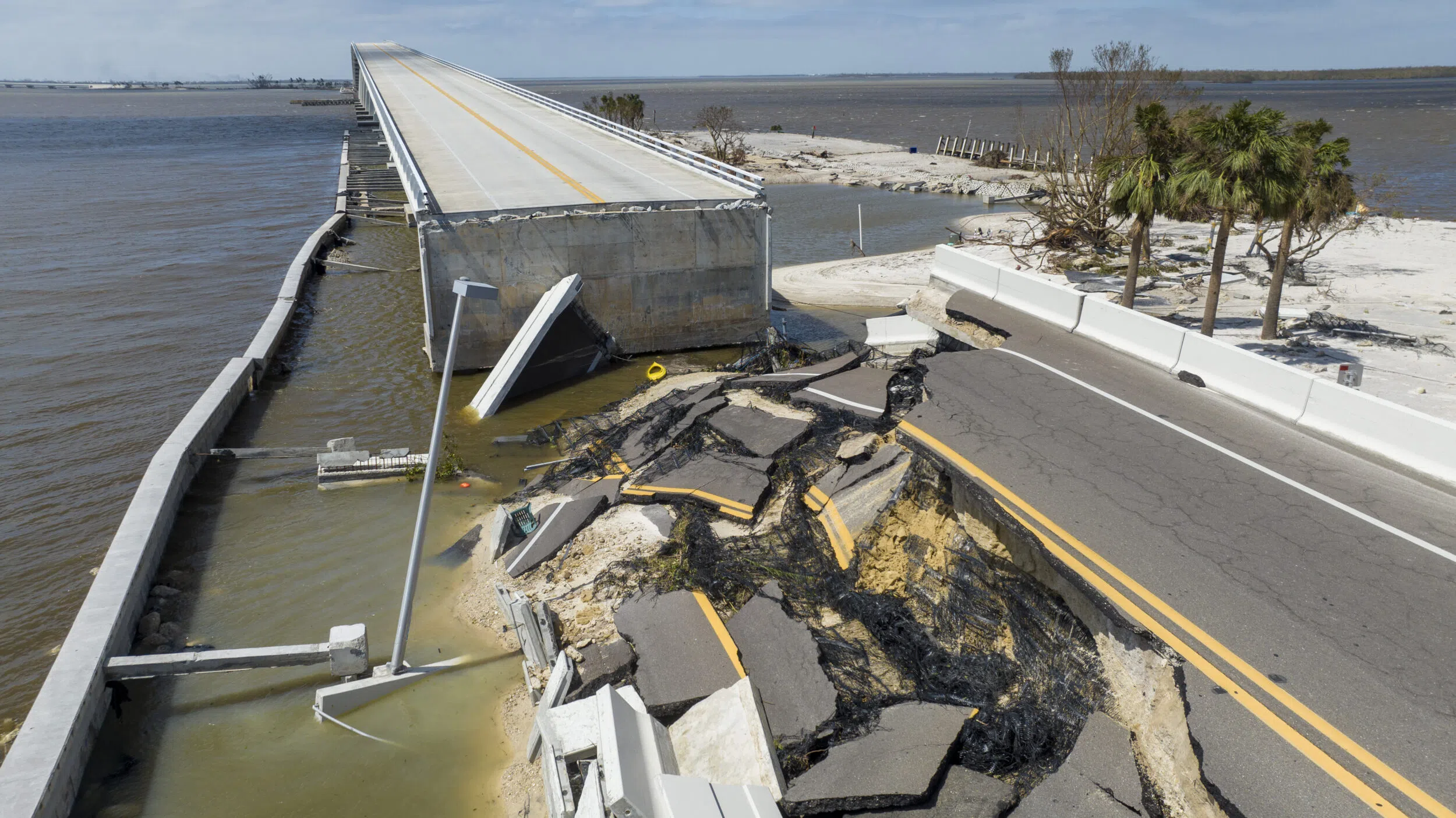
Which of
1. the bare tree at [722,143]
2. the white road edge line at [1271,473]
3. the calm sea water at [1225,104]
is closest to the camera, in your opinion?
the white road edge line at [1271,473]

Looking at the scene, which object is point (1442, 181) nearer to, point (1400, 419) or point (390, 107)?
point (1400, 419)

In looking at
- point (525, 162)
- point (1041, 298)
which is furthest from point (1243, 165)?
point (525, 162)

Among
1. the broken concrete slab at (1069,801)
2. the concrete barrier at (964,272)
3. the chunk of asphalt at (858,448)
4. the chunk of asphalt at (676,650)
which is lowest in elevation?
the chunk of asphalt at (676,650)

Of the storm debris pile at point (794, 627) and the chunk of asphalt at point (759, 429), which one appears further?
the chunk of asphalt at point (759, 429)

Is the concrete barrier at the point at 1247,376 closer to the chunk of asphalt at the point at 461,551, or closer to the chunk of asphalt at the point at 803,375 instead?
the chunk of asphalt at the point at 803,375

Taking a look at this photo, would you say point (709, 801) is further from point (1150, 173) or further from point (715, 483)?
point (1150, 173)

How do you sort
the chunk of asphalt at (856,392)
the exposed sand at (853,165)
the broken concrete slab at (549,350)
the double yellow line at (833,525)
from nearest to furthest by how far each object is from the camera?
the double yellow line at (833,525), the chunk of asphalt at (856,392), the broken concrete slab at (549,350), the exposed sand at (853,165)

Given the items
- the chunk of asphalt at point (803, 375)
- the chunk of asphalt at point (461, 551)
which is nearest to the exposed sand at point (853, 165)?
the chunk of asphalt at point (803, 375)
